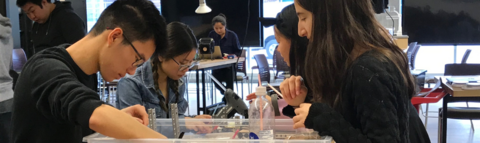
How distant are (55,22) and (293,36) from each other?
2.39 metres

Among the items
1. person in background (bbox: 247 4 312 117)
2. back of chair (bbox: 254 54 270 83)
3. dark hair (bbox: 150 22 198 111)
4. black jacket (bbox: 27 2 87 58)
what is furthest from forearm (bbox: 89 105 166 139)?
back of chair (bbox: 254 54 270 83)

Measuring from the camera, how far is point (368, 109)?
3.05 ft

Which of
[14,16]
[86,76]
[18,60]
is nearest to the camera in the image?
[86,76]

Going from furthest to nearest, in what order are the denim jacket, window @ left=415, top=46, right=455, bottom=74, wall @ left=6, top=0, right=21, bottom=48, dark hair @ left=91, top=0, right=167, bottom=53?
window @ left=415, top=46, right=455, bottom=74, wall @ left=6, top=0, right=21, bottom=48, the denim jacket, dark hair @ left=91, top=0, right=167, bottom=53

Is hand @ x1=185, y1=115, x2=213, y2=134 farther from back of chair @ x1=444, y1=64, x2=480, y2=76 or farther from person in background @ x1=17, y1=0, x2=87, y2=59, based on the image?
back of chair @ x1=444, y1=64, x2=480, y2=76

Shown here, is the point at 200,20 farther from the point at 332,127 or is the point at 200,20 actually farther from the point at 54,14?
the point at 332,127

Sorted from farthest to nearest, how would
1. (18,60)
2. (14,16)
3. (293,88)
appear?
1. (14,16)
2. (18,60)
3. (293,88)

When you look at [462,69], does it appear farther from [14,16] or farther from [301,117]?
[14,16]

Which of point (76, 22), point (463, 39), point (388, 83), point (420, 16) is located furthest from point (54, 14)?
point (463, 39)

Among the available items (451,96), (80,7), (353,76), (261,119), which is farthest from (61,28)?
(80,7)

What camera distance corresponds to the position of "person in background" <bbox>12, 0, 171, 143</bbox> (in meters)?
0.84

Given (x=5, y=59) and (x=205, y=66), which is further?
(x=205, y=66)

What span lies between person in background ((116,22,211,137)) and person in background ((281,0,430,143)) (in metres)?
0.90

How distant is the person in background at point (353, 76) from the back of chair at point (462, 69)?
3212mm
